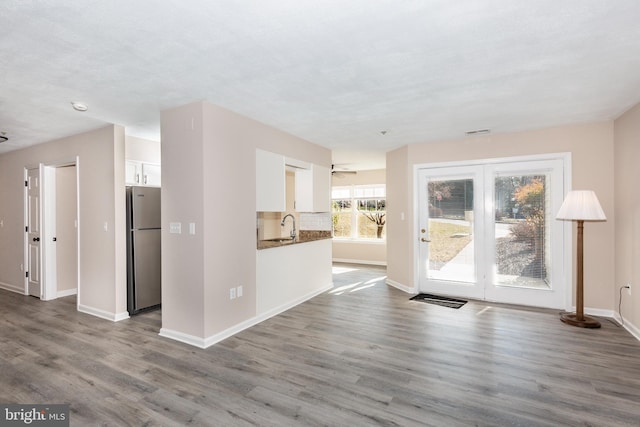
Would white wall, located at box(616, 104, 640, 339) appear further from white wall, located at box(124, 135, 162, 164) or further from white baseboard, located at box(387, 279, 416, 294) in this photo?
white wall, located at box(124, 135, 162, 164)

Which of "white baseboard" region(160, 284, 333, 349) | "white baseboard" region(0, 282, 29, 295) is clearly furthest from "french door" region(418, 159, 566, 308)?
"white baseboard" region(0, 282, 29, 295)

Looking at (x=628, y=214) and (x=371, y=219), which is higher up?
(x=628, y=214)

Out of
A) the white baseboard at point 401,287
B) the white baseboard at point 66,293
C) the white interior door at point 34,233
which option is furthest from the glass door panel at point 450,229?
the white interior door at point 34,233

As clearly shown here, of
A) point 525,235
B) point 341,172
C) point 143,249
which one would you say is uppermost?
point 341,172

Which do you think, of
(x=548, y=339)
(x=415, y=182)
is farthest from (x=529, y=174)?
(x=548, y=339)

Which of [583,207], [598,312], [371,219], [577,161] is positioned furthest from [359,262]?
[583,207]

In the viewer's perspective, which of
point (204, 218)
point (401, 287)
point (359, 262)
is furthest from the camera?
point (359, 262)

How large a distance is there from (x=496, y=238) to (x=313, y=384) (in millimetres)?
3663

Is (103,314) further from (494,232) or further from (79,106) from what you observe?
(494,232)

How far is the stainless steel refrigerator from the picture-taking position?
13.6ft

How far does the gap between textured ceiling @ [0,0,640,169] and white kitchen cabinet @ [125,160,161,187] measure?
2.38ft

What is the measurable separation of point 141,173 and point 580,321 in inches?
239

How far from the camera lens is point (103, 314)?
411 cm

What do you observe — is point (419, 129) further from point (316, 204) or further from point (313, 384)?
point (313, 384)
